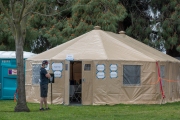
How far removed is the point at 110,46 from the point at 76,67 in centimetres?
450

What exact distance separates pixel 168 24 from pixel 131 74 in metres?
8.06

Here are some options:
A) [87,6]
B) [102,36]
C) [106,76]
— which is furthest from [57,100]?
[87,6]

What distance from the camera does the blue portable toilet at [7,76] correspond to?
73.3 feet

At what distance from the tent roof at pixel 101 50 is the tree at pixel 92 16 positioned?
350 centimetres

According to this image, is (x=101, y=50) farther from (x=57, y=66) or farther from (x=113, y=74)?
(x=57, y=66)

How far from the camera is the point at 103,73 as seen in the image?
19.5 metres

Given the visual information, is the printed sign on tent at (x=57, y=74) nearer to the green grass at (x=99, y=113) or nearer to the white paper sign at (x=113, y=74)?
the green grass at (x=99, y=113)

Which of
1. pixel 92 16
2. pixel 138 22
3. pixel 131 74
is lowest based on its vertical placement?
pixel 131 74

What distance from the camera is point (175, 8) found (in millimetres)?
26547

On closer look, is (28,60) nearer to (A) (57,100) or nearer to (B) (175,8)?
(A) (57,100)

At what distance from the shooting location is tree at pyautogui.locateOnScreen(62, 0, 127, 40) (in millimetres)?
25438

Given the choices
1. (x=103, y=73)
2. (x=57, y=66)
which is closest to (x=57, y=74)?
(x=57, y=66)

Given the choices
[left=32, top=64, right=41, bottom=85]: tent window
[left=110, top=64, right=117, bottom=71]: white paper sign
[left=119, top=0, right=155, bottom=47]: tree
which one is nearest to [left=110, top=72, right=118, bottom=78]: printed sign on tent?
[left=110, top=64, right=117, bottom=71]: white paper sign

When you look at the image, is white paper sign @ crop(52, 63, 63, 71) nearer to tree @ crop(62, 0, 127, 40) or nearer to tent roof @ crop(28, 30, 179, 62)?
tent roof @ crop(28, 30, 179, 62)
